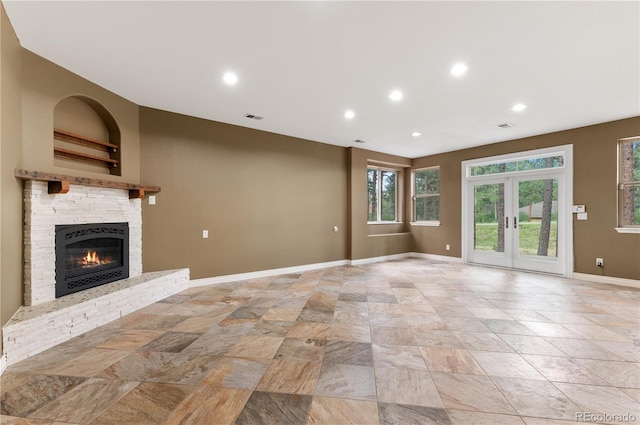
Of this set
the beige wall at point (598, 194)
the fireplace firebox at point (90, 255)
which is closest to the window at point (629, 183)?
the beige wall at point (598, 194)

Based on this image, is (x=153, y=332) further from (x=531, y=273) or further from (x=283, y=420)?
(x=531, y=273)

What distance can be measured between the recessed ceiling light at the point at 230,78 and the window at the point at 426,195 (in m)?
5.74

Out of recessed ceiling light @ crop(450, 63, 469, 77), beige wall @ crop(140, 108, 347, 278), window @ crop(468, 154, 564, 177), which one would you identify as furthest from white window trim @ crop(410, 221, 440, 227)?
recessed ceiling light @ crop(450, 63, 469, 77)

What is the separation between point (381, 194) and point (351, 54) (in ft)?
16.9

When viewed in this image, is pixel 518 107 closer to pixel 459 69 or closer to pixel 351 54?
pixel 459 69

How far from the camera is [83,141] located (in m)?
3.34

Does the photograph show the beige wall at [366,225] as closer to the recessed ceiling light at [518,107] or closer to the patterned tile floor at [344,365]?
the patterned tile floor at [344,365]

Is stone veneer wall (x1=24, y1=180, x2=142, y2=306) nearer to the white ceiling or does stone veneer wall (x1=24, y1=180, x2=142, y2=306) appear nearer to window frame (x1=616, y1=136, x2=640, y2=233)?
the white ceiling

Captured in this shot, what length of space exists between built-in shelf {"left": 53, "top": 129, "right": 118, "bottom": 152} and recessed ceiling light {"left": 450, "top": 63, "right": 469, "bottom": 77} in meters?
4.30

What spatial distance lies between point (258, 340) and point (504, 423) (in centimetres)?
192

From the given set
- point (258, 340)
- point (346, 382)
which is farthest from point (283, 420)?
point (258, 340)

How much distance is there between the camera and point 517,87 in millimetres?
3348

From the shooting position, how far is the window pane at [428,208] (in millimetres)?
7231

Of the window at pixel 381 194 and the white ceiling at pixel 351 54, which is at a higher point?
the white ceiling at pixel 351 54
